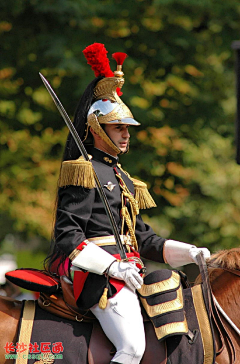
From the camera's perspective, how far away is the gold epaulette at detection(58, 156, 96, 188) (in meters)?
4.04

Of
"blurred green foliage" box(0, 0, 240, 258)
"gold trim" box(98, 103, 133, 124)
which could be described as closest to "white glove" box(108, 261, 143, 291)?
"gold trim" box(98, 103, 133, 124)

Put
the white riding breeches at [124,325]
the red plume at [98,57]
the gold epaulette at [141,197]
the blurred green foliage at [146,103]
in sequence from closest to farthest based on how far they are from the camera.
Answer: the white riding breeches at [124,325] → the red plume at [98,57] → the gold epaulette at [141,197] → the blurred green foliage at [146,103]

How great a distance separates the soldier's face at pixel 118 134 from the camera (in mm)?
4320

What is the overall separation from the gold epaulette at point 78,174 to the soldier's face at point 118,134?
1.13 feet

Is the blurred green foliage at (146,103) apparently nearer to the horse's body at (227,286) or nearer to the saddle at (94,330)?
the horse's body at (227,286)

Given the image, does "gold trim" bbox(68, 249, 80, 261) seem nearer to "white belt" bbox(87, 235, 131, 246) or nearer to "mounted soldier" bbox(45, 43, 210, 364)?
"mounted soldier" bbox(45, 43, 210, 364)

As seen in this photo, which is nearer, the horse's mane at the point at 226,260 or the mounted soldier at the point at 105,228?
the mounted soldier at the point at 105,228

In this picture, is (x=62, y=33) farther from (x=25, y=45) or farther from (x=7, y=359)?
(x=7, y=359)

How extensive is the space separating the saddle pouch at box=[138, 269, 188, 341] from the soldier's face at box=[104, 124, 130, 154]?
1011 mm

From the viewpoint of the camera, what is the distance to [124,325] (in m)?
3.86

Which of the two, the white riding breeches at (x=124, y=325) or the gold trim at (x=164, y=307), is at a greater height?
the gold trim at (x=164, y=307)

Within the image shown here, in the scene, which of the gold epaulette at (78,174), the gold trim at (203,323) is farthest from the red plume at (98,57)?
the gold trim at (203,323)

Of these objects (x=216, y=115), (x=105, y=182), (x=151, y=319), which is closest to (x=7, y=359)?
(x=151, y=319)

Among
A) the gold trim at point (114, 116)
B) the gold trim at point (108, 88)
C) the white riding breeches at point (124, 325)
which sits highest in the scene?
the gold trim at point (108, 88)
